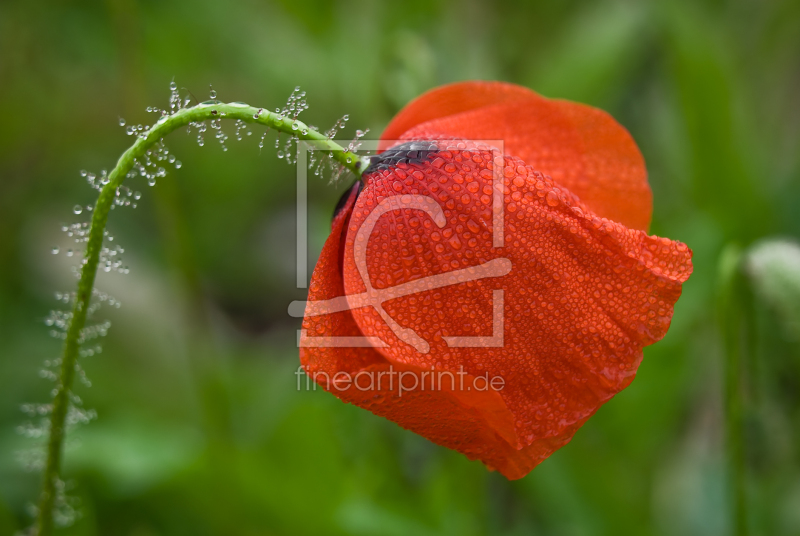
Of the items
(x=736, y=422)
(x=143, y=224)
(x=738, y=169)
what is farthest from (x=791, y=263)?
(x=143, y=224)

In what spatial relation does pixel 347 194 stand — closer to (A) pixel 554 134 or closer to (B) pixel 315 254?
(A) pixel 554 134

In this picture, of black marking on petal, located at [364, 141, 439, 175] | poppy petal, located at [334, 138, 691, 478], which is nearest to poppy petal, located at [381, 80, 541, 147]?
black marking on petal, located at [364, 141, 439, 175]

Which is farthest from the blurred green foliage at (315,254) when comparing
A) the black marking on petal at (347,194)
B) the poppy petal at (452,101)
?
the black marking on petal at (347,194)

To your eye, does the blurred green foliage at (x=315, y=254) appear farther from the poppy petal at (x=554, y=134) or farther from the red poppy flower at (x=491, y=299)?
the red poppy flower at (x=491, y=299)

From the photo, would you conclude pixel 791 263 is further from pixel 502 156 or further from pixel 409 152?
pixel 409 152

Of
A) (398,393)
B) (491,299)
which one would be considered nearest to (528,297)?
(491,299)

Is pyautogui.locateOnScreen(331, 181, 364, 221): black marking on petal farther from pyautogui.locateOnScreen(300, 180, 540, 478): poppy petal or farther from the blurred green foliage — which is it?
the blurred green foliage
